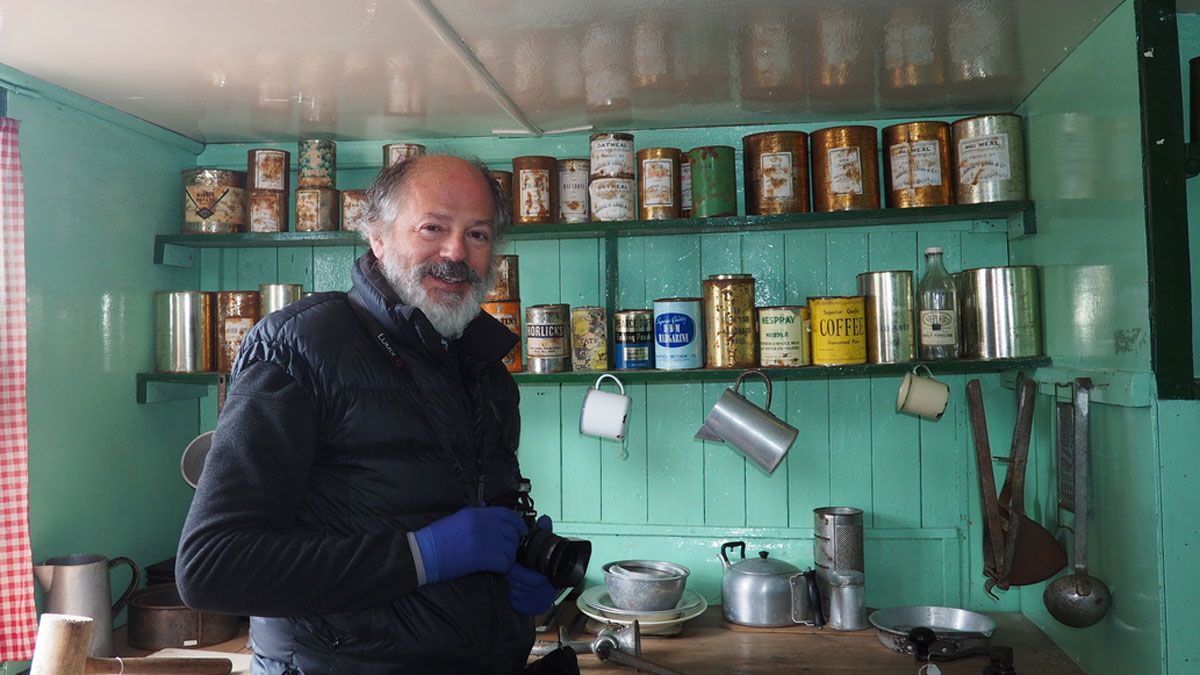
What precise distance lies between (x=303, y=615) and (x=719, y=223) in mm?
1086

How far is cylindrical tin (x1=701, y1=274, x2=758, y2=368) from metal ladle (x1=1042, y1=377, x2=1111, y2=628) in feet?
1.88

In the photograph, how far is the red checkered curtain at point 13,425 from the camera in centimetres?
156

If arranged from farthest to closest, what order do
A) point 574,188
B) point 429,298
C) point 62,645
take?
point 574,188
point 429,298
point 62,645

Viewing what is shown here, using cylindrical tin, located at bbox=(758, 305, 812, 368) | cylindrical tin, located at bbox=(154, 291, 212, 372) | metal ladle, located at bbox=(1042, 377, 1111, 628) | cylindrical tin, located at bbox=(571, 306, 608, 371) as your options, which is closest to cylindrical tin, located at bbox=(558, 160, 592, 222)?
cylindrical tin, located at bbox=(571, 306, 608, 371)

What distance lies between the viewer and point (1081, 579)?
1.48 meters

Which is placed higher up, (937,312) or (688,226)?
(688,226)

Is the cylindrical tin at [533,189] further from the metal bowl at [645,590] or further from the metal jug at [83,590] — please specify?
the metal jug at [83,590]

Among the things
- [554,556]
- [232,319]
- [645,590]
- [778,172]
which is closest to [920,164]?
[778,172]

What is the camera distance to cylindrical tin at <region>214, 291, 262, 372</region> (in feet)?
6.39

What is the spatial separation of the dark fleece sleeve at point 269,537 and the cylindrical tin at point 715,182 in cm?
96

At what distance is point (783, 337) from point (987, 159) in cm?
50

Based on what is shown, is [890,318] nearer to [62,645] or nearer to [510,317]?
[510,317]

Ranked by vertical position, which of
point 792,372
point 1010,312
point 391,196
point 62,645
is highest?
point 391,196

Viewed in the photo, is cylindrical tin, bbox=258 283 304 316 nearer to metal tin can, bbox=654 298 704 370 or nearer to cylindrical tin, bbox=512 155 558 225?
cylindrical tin, bbox=512 155 558 225
